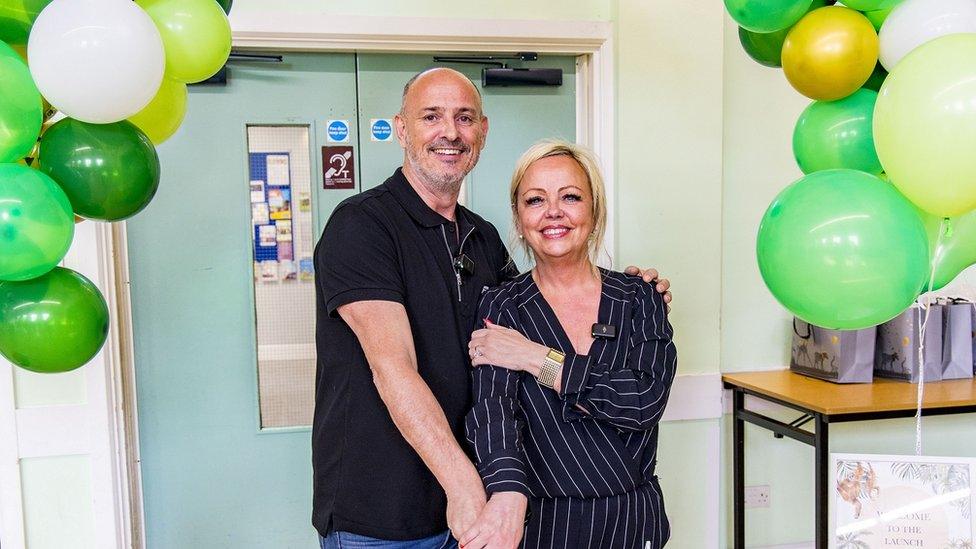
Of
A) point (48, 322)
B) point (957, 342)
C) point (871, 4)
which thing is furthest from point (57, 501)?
point (957, 342)

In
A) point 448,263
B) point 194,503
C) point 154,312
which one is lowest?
point 194,503

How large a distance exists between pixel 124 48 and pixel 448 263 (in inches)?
28.5

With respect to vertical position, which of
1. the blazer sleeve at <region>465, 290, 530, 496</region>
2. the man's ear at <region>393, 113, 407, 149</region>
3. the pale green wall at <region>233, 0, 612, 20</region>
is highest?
the pale green wall at <region>233, 0, 612, 20</region>

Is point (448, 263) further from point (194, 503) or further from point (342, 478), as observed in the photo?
point (194, 503)

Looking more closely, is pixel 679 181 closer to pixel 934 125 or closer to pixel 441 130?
pixel 441 130

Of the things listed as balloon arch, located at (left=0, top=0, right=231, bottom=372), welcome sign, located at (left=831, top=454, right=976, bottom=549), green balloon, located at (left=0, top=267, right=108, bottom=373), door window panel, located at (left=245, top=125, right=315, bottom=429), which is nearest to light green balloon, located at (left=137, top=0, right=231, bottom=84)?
balloon arch, located at (left=0, top=0, right=231, bottom=372)

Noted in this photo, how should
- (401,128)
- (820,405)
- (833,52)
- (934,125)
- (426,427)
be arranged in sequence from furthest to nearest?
1. (820,405)
2. (401,128)
3. (426,427)
4. (833,52)
5. (934,125)

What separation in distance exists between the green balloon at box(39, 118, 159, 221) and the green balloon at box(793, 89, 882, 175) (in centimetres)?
119

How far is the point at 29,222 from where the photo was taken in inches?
40.8

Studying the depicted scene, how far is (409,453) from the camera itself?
1.45 metres

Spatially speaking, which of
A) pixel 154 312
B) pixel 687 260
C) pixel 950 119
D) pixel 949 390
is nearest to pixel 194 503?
pixel 154 312

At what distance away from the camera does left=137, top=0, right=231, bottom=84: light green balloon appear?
3.94 feet

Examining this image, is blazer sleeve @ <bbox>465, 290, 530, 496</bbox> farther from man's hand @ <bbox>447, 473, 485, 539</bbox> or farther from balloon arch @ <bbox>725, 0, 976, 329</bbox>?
balloon arch @ <bbox>725, 0, 976, 329</bbox>

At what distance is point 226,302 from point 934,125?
2.13m
